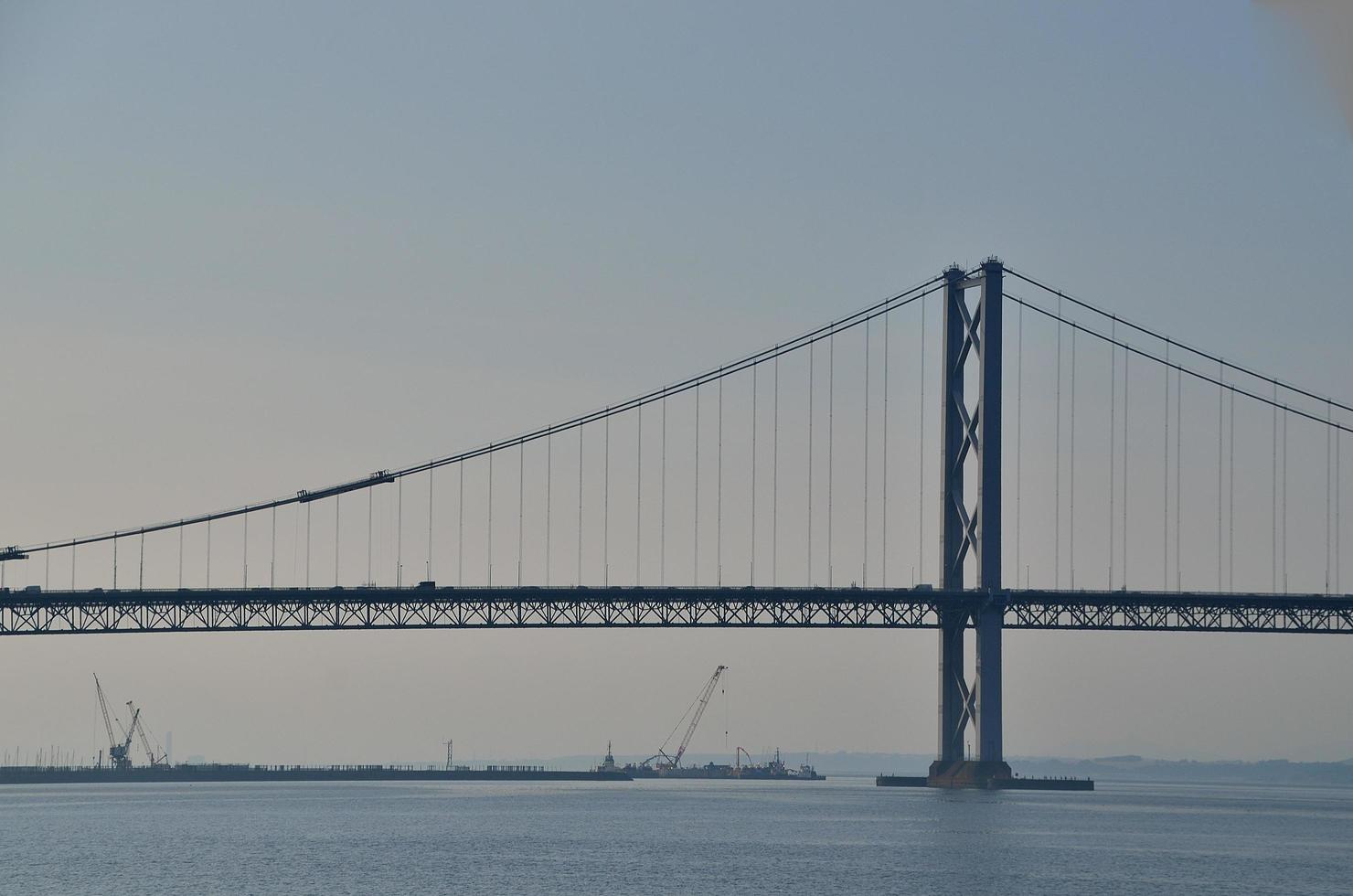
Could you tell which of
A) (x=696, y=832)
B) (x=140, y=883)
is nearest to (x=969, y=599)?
(x=696, y=832)

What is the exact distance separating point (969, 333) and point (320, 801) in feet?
172

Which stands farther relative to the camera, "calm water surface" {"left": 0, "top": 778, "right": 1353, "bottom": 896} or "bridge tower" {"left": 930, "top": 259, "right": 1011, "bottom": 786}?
"bridge tower" {"left": 930, "top": 259, "right": 1011, "bottom": 786}

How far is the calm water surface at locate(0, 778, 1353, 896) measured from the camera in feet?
229

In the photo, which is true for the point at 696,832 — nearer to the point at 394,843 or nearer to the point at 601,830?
the point at 601,830

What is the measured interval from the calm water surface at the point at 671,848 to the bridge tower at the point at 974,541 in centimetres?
377

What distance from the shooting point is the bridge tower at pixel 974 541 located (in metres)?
120

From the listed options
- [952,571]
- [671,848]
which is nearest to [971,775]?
[952,571]

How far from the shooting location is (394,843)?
87.6 m

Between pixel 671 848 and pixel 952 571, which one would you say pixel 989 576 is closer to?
pixel 952 571

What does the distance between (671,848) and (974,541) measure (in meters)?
42.4

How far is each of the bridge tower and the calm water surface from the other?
3.77 meters

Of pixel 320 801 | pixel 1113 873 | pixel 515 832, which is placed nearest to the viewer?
pixel 1113 873

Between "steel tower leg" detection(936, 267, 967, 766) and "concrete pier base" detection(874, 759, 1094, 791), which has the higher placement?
"steel tower leg" detection(936, 267, 967, 766)

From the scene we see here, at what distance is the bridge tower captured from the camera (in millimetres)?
120062
